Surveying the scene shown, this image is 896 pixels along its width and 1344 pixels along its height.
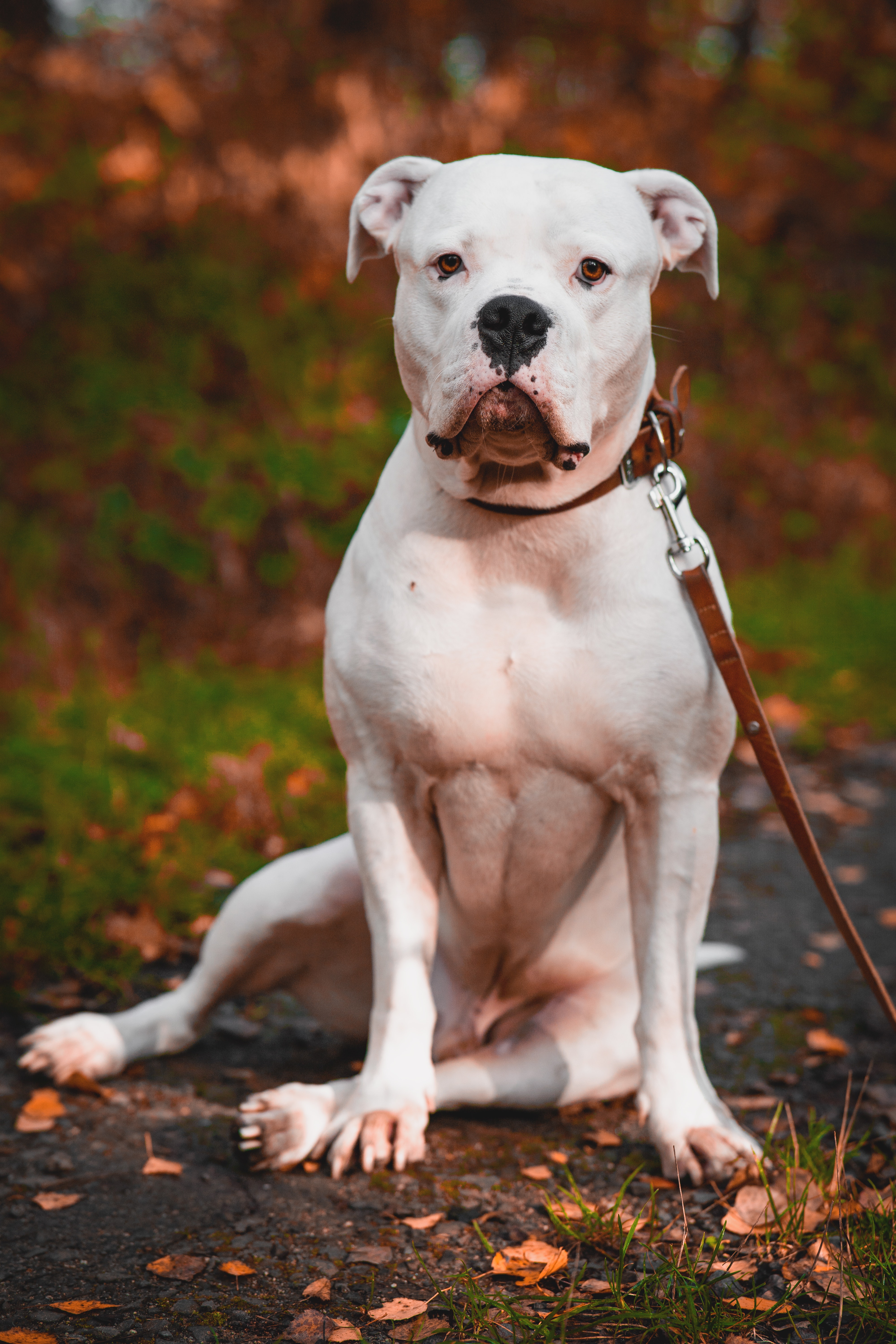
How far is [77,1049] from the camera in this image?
9.45ft

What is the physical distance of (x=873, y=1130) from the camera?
2738 millimetres

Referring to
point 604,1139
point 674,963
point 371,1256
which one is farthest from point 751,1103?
point 371,1256

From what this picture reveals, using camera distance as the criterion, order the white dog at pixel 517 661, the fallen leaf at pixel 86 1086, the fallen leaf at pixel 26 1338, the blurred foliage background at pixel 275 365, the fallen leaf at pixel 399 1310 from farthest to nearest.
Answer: the blurred foliage background at pixel 275 365, the fallen leaf at pixel 86 1086, the white dog at pixel 517 661, the fallen leaf at pixel 399 1310, the fallen leaf at pixel 26 1338

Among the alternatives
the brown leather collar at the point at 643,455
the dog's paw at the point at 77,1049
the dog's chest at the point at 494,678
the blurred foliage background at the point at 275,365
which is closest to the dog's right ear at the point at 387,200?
the brown leather collar at the point at 643,455

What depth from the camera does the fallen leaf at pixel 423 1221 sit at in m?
2.31

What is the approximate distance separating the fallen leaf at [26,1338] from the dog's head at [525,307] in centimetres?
164

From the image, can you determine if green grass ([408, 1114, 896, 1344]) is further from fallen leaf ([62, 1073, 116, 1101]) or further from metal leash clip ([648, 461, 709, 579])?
metal leash clip ([648, 461, 709, 579])

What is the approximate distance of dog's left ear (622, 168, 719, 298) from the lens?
243 cm

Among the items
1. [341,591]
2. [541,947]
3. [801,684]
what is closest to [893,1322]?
[541,947]

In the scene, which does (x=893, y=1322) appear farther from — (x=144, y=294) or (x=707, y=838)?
(x=144, y=294)

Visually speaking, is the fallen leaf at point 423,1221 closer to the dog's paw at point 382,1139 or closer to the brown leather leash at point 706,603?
the dog's paw at point 382,1139

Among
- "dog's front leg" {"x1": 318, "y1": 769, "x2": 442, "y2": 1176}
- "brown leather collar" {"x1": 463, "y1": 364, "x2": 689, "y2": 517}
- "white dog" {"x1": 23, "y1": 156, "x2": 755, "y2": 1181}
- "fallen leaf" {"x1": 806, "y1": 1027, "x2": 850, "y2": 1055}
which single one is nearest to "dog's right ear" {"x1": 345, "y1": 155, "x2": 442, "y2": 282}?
"white dog" {"x1": 23, "y1": 156, "x2": 755, "y2": 1181}

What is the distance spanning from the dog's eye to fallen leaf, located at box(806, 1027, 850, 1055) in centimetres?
215

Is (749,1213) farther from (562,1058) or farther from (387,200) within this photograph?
(387,200)
